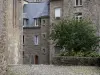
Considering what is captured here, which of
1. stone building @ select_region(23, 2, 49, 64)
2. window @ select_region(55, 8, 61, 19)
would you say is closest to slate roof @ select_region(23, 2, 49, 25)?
stone building @ select_region(23, 2, 49, 64)

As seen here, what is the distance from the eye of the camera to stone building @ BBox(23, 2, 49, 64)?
4934 centimetres

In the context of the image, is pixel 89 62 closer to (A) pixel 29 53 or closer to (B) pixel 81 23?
(B) pixel 81 23

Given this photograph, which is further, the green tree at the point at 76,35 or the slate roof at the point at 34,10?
the slate roof at the point at 34,10

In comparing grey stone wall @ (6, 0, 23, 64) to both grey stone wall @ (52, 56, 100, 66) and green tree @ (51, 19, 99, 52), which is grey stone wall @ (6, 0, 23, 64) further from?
grey stone wall @ (52, 56, 100, 66)

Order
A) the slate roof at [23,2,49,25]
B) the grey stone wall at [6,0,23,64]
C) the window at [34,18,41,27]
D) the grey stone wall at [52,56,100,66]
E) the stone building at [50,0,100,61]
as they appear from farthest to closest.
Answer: the slate roof at [23,2,49,25], the window at [34,18,41,27], the stone building at [50,0,100,61], the grey stone wall at [6,0,23,64], the grey stone wall at [52,56,100,66]

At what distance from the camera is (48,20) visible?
48.9 meters

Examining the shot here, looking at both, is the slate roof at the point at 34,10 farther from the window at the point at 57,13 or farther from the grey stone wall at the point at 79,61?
the grey stone wall at the point at 79,61

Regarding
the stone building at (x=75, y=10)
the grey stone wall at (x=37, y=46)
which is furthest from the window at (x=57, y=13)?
the grey stone wall at (x=37, y=46)

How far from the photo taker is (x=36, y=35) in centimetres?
5091

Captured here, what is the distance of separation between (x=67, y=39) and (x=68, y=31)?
32.1 inches

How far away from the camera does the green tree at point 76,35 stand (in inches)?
1221

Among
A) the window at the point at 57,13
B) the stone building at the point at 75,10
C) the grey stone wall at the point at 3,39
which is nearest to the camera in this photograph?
the grey stone wall at the point at 3,39

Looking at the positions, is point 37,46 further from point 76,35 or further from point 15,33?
point 76,35

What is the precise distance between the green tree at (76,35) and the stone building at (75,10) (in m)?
10.3
